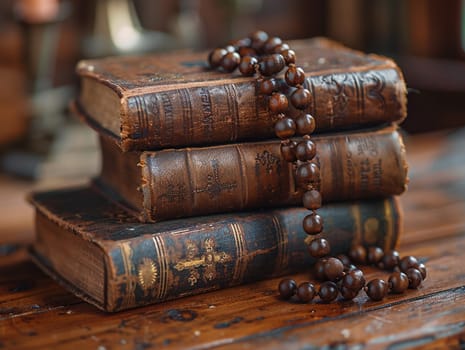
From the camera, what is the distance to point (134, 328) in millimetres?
1054

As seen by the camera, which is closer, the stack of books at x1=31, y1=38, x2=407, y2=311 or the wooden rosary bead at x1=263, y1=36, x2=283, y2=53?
the stack of books at x1=31, y1=38, x2=407, y2=311

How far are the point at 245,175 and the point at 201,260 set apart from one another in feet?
0.46

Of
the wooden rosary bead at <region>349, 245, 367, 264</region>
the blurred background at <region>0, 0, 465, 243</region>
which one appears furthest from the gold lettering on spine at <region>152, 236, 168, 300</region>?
the blurred background at <region>0, 0, 465, 243</region>

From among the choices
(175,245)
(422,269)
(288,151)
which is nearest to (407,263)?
(422,269)

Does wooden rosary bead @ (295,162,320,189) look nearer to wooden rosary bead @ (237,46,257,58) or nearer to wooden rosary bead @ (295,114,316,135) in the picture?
wooden rosary bead @ (295,114,316,135)

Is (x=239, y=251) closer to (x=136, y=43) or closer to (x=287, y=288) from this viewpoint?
(x=287, y=288)

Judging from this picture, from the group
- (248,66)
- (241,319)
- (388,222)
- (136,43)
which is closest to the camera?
(241,319)

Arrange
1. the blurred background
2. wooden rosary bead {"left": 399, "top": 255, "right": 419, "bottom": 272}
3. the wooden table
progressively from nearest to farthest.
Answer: the wooden table < wooden rosary bead {"left": 399, "top": 255, "right": 419, "bottom": 272} < the blurred background

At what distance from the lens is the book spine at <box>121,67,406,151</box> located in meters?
1.12

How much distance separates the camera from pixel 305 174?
45.8 inches

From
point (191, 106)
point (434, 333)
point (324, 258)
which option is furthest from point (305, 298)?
point (191, 106)

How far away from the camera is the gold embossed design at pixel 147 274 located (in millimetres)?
1098

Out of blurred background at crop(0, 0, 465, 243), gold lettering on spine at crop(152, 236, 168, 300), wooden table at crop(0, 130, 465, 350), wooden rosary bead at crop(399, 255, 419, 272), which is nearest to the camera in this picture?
wooden table at crop(0, 130, 465, 350)

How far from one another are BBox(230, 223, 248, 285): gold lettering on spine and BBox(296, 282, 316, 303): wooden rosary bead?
0.32 feet
